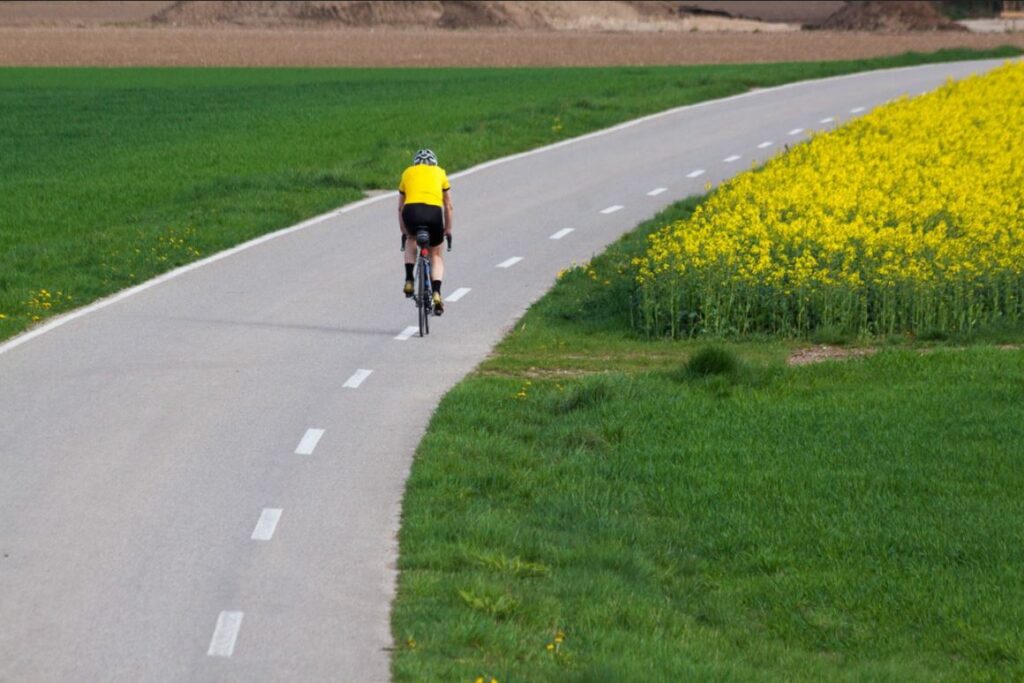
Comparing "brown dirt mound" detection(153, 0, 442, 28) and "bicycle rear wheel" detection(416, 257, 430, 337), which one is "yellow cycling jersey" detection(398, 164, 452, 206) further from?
"brown dirt mound" detection(153, 0, 442, 28)

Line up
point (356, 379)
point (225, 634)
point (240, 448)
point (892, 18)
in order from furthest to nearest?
point (892, 18)
point (356, 379)
point (240, 448)
point (225, 634)

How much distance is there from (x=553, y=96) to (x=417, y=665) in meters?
37.1

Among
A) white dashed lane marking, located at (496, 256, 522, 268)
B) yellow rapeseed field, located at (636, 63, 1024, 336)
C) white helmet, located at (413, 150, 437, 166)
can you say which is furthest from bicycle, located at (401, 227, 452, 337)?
white dashed lane marking, located at (496, 256, 522, 268)

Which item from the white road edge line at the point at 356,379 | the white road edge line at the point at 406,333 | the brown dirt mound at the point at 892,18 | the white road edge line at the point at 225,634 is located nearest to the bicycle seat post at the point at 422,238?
the white road edge line at the point at 406,333

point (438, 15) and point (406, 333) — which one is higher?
point (406, 333)

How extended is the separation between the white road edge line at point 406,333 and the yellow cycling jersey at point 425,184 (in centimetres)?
131

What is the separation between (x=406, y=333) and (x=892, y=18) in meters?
78.5

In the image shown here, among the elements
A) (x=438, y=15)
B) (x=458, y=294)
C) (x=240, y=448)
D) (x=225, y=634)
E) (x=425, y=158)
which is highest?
(x=425, y=158)

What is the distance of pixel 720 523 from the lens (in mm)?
10609

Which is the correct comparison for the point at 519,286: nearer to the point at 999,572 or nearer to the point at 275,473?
the point at 275,473

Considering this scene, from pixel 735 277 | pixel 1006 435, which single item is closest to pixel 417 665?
pixel 1006 435

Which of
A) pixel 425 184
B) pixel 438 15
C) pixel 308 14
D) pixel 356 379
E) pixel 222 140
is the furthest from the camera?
pixel 308 14

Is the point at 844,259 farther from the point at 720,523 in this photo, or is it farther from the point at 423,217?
the point at 720,523

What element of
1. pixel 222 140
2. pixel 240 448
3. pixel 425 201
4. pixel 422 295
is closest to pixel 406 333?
pixel 422 295
